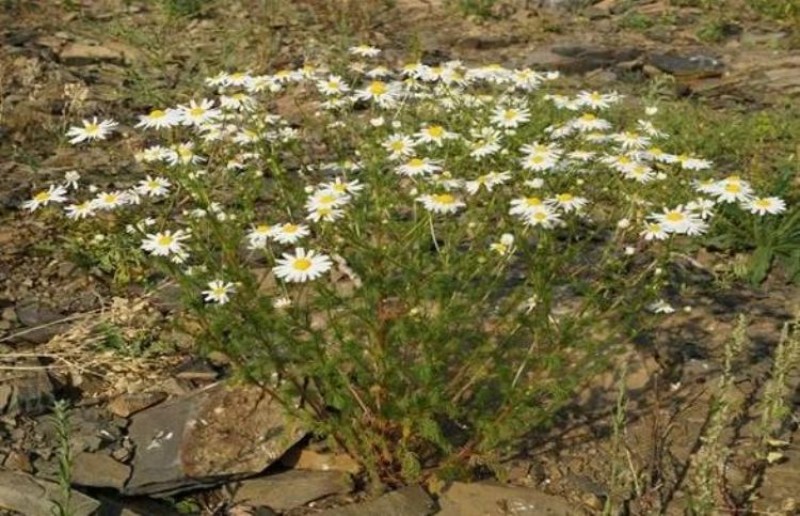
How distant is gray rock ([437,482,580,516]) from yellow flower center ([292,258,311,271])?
989mm

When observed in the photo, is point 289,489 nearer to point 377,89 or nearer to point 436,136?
point 436,136

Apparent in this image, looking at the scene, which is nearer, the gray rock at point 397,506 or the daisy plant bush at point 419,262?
the daisy plant bush at point 419,262

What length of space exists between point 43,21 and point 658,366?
17.0 ft

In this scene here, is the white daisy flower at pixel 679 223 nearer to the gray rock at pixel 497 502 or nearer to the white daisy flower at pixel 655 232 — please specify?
the white daisy flower at pixel 655 232

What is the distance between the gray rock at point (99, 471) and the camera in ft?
11.2

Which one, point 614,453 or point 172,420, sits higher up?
point 614,453

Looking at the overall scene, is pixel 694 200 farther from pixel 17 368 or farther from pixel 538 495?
pixel 17 368

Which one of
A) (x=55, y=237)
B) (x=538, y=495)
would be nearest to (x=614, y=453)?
(x=538, y=495)

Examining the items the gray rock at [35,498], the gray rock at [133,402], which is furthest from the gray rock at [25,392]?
the gray rock at [35,498]

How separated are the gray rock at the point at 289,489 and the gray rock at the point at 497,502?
0.34m

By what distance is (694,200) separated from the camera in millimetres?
3516

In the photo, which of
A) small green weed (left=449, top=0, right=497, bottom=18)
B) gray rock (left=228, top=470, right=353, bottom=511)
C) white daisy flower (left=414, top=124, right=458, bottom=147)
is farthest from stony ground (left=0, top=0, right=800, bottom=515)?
small green weed (left=449, top=0, right=497, bottom=18)

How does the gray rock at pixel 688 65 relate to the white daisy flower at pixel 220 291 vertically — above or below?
below

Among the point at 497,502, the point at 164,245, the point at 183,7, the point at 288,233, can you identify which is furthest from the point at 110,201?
the point at 183,7
